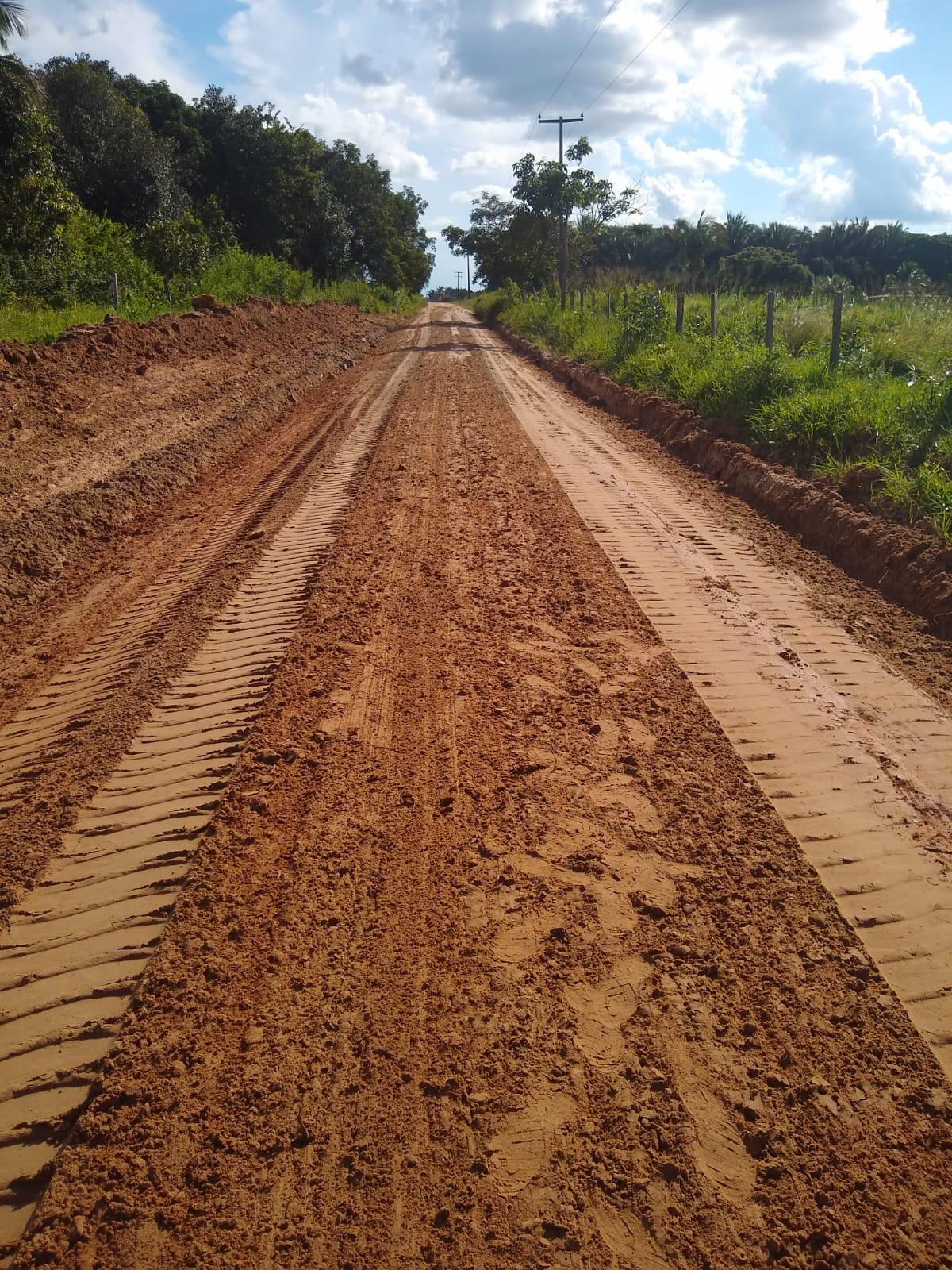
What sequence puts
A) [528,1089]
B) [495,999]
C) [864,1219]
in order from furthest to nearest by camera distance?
[495,999]
[528,1089]
[864,1219]

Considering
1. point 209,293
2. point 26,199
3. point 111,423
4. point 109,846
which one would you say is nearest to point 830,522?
point 109,846

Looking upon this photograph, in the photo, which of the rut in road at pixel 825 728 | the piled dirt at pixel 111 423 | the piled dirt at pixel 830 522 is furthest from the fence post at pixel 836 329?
the piled dirt at pixel 111 423

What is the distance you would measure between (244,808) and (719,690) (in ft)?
8.36

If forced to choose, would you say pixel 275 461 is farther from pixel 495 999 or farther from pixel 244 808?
pixel 495 999

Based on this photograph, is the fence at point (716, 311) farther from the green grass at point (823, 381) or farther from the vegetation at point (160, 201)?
the vegetation at point (160, 201)

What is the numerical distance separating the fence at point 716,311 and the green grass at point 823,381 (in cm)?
18

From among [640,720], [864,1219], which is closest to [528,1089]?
[864,1219]

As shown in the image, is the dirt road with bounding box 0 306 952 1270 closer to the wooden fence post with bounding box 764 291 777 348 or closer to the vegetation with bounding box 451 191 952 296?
the wooden fence post with bounding box 764 291 777 348

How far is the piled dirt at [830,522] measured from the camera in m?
5.71

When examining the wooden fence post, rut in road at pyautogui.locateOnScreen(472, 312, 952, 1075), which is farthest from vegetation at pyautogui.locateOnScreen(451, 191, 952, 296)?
rut in road at pyautogui.locateOnScreen(472, 312, 952, 1075)

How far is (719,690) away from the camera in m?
4.44

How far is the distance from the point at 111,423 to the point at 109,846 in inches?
325

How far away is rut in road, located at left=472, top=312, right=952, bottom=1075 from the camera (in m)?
2.92

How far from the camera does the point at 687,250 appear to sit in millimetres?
49062
